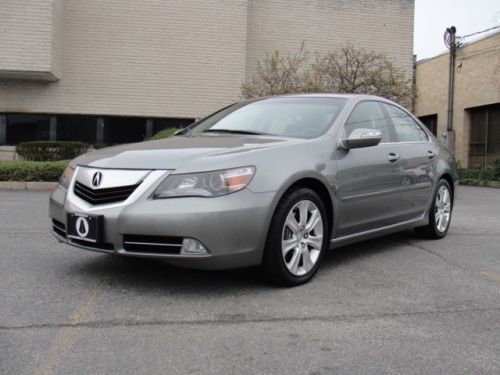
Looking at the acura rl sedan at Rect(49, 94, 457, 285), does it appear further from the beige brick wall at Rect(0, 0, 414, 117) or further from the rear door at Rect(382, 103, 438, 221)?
the beige brick wall at Rect(0, 0, 414, 117)

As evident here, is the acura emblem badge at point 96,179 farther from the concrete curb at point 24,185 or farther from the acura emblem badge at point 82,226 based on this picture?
the concrete curb at point 24,185

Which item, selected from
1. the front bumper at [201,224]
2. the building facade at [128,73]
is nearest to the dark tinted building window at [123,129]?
the building facade at [128,73]

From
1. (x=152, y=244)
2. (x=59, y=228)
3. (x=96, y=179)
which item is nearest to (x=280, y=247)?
(x=152, y=244)

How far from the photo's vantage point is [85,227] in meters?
3.94

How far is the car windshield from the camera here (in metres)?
4.91

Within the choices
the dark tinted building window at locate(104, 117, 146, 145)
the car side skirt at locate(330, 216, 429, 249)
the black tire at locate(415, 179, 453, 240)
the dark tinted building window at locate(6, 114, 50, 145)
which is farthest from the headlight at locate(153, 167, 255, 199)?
the dark tinted building window at locate(6, 114, 50, 145)

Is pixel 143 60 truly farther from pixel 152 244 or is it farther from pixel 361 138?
pixel 152 244

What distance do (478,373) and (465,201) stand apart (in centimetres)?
943

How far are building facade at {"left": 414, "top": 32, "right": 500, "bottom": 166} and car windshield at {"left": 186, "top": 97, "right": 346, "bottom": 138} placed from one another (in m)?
14.9

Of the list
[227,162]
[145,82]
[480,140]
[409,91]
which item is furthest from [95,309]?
[480,140]

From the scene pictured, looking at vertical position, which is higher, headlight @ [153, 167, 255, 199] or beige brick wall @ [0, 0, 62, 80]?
beige brick wall @ [0, 0, 62, 80]

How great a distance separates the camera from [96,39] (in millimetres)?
16688

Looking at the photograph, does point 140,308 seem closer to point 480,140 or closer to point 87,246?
point 87,246

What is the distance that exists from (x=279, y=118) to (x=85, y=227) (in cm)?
204
